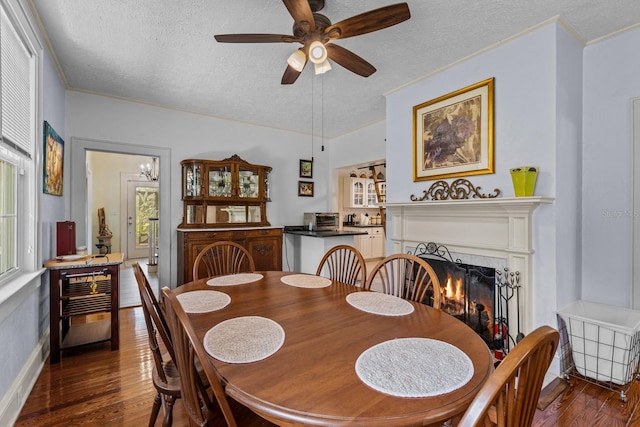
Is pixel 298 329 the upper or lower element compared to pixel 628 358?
upper

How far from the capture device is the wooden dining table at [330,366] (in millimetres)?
707

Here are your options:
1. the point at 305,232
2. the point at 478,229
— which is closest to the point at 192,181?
the point at 305,232

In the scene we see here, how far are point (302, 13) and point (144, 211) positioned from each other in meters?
6.81

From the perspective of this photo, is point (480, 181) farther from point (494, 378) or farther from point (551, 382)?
point (494, 378)

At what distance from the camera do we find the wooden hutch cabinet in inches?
149

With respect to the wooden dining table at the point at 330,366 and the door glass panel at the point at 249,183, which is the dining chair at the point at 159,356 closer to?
the wooden dining table at the point at 330,366

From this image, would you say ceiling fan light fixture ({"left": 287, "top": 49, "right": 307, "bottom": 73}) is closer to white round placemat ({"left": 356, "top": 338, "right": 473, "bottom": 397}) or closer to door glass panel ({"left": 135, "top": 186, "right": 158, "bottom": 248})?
white round placemat ({"left": 356, "top": 338, "right": 473, "bottom": 397})

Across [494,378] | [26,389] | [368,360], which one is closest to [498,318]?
[368,360]

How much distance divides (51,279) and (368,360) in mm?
2579

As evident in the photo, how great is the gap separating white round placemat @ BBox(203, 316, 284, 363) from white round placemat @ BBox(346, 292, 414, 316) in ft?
1.50

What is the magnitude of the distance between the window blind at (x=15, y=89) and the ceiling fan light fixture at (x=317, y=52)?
67.5 inches

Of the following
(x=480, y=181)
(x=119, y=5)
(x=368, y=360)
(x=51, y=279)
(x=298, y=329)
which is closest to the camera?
(x=368, y=360)

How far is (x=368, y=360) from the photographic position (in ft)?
3.06

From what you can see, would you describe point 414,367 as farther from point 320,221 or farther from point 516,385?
point 320,221
